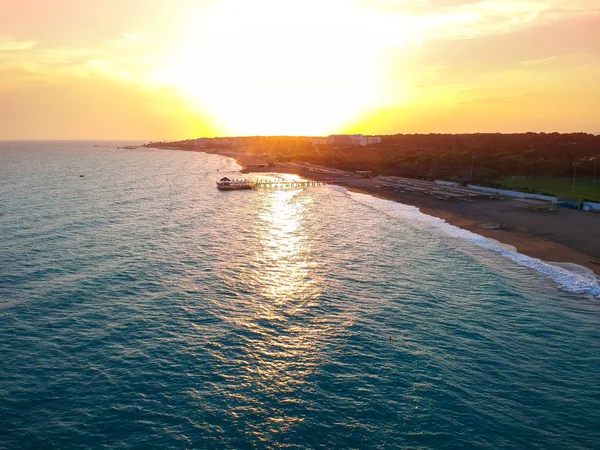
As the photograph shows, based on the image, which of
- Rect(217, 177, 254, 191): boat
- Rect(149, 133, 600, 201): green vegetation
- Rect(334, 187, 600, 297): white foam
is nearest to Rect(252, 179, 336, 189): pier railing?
Rect(217, 177, 254, 191): boat

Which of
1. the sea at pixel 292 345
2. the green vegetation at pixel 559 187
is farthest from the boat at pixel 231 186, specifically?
the green vegetation at pixel 559 187

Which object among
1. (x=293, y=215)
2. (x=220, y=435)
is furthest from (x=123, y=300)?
(x=293, y=215)

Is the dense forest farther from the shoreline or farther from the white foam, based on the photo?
the white foam

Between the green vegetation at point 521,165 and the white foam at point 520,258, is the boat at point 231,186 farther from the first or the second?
the green vegetation at point 521,165

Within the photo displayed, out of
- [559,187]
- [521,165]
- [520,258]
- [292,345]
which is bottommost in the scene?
[292,345]

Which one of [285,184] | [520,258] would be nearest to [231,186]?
[285,184]

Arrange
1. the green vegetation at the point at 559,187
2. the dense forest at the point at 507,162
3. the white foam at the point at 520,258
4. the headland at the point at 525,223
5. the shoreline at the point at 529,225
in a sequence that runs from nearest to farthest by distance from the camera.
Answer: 1. the white foam at the point at 520,258
2. the shoreline at the point at 529,225
3. the headland at the point at 525,223
4. the green vegetation at the point at 559,187
5. the dense forest at the point at 507,162

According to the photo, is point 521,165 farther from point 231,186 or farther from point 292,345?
point 292,345
